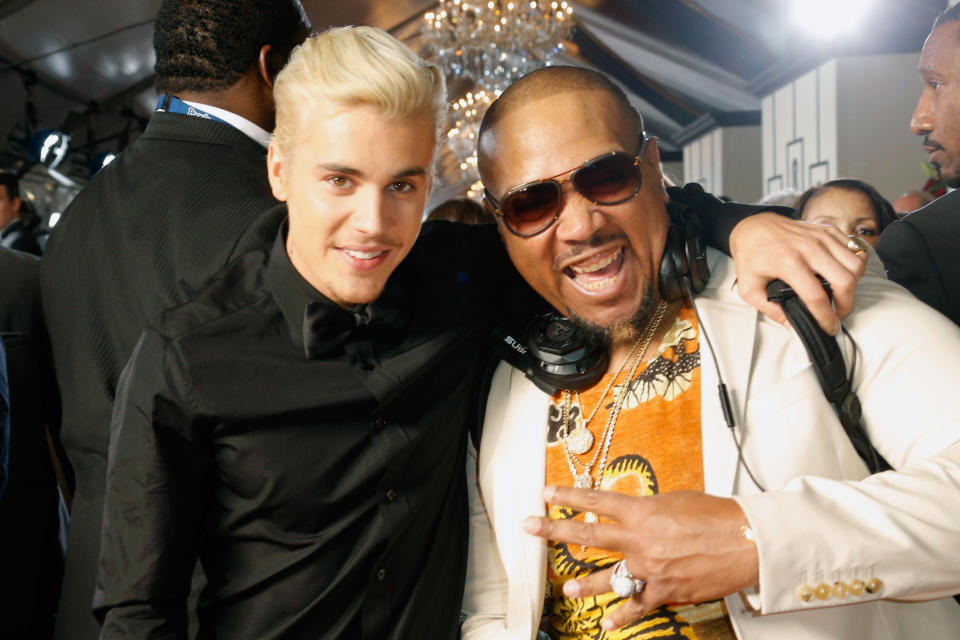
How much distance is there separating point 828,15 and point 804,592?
8.12m

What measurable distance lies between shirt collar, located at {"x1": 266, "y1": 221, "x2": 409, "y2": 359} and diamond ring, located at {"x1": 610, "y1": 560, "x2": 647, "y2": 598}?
660 millimetres

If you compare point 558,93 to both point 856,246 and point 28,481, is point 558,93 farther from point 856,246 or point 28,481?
point 28,481

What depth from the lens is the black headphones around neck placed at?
177cm

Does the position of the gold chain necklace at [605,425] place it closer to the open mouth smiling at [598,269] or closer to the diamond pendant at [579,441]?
the diamond pendant at [579,441]

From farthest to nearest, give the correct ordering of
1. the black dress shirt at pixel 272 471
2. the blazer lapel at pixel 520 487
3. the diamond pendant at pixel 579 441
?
the diamond pendant at pixel 579 441, the blazer lapel at pixel 520 487, the black dress shirt at pixel 272 471

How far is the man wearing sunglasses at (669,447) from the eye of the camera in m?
1.31

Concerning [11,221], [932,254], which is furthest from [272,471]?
[11,221]

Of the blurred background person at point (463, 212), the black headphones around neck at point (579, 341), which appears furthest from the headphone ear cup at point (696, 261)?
the blurred background person at point (463, 212)

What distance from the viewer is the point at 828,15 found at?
25.9 feet

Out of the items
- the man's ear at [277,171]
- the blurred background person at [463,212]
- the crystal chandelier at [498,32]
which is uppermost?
the crystal chandelier at [498,32]

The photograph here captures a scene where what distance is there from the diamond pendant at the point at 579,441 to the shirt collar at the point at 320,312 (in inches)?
20.1

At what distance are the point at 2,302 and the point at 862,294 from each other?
2118 mm

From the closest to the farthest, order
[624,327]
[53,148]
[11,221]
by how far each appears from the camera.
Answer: [624,327] < [11,221] < [53,148]

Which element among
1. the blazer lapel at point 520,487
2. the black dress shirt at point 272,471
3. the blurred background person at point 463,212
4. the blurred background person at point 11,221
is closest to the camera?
the black dress shirt at point 272,471
